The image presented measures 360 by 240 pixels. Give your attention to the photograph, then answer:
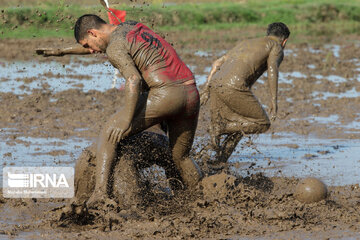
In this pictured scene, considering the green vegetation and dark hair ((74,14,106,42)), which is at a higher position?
dark hair ((74,14,106,42))

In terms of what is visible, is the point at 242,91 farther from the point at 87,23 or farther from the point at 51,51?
the point at 87,23

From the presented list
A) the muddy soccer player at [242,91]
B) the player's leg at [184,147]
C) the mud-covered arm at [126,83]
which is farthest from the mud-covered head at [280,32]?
the mud-covered arm at [126,83]

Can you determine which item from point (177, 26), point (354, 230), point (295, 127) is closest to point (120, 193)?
point (354, 230)

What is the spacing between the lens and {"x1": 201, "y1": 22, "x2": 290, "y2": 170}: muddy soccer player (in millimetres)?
7789

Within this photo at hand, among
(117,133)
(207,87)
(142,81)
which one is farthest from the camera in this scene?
(207,87)

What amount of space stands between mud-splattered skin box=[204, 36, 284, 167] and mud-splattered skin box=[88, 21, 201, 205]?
6.48ft

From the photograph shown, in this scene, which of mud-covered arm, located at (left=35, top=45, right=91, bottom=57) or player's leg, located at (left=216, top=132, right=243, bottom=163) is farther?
player's leg, located at (left=216, top=132, right=243, bottom=163)

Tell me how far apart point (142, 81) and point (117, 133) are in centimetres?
51

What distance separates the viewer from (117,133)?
5652mm

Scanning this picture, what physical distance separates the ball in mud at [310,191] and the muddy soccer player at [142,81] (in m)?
1.30

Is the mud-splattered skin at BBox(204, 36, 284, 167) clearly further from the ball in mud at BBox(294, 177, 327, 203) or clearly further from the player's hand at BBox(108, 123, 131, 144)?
the player's hand at BBox(108, 123, 131, 144)

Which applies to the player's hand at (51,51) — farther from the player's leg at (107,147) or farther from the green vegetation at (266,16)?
the green vegetation at (266,16)

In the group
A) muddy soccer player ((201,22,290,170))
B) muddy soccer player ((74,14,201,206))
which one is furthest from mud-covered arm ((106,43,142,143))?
muddy soccer player ((201,22,290,170))

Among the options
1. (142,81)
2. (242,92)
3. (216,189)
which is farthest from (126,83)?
(242,92)
